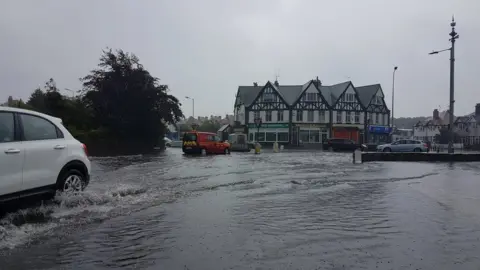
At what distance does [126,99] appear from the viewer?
33.9 metres

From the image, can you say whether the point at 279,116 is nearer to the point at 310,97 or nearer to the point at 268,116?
the point at 268,116

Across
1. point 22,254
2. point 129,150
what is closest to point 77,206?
point 22,254

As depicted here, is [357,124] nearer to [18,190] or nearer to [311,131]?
[311,131]

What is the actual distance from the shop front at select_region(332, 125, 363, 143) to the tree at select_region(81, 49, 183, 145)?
35.5m

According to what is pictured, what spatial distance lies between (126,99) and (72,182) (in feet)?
91.8

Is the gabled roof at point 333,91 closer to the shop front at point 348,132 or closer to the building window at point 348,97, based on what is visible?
the building window at point 348,97

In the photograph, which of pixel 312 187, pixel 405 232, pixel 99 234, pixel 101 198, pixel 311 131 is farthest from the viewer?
pixel 311 131

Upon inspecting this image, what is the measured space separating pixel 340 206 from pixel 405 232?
81.5 inches

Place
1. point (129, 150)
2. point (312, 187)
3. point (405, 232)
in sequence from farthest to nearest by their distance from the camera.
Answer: point (129, 150)
point (312, 187)
point (405, 232)

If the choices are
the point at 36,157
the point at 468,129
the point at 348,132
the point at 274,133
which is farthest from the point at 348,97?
the point at 36,157

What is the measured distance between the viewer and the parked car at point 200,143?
93.0 feet

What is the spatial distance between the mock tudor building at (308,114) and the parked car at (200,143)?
34481mm

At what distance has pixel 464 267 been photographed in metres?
4.30

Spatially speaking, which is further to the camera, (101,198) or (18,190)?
(101,198)
